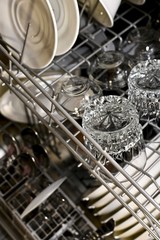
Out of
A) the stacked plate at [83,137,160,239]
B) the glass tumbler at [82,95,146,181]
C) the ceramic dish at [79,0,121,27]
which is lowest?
the stacked plate at [83,137,160,239]

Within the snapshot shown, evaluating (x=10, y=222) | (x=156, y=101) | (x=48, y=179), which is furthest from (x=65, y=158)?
(x=156, y=101)

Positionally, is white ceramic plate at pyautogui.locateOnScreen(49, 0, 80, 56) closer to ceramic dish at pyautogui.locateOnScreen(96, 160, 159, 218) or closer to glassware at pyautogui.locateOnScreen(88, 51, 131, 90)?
glassware at pyautogui.locateOnScreen(88, 51, 131, 90)

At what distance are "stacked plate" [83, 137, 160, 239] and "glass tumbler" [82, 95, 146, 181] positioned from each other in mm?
25

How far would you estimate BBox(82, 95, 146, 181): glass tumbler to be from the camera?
85 cm

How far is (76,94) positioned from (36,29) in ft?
0.46

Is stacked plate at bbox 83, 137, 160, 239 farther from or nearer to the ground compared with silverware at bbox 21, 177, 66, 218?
nearer to the ground

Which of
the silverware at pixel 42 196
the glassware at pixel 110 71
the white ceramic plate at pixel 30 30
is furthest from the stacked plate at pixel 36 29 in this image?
the silverware at pixel 42 196

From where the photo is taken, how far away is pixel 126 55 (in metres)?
1.07

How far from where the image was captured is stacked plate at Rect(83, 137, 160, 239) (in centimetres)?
91

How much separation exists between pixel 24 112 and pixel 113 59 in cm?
20

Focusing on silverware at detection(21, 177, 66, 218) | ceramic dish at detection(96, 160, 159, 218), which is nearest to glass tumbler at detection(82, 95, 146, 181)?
ceramic dish at detection(96, 160, 159, 218)

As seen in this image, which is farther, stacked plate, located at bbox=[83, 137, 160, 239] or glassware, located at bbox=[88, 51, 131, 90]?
glassware, located at bbox=[88, 51, 131, 90]

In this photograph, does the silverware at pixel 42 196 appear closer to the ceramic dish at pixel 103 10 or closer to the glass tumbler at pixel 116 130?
the glass tumbler at pixel 116 130

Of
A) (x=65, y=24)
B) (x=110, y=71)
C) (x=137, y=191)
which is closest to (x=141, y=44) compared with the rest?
(x=110, y=71)
